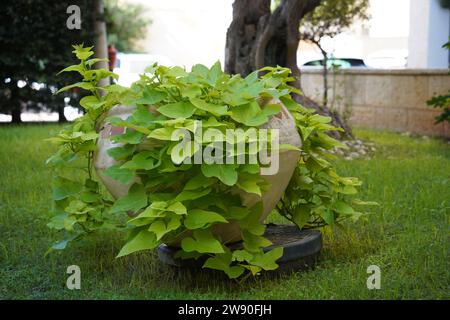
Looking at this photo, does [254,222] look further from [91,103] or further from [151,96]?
[91,103]

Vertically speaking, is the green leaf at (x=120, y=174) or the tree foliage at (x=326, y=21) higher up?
the tree foliage at (x=326, y=21)

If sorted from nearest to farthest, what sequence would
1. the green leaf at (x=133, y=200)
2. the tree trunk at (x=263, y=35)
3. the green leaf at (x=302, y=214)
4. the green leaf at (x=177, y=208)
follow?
1. the green leaf at (x=177, y=208)
2. the green leaf at (x=133, y=200)
3. the green leaf at (x=302, y=214)
4. the tree trunk at (x=263, y=35)

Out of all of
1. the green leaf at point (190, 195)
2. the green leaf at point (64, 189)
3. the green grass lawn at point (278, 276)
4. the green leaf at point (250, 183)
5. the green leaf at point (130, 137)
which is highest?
the green leaf at point (130, 137)

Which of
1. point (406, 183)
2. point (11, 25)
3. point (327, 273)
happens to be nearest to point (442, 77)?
point (406, 183)

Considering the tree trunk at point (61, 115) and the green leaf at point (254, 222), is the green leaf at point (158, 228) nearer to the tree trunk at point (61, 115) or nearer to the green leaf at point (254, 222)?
the green leaf at point (254, 222)

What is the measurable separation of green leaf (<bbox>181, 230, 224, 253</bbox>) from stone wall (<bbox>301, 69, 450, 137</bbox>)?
7.47m

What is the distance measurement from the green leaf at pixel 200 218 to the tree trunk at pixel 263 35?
5.80 m

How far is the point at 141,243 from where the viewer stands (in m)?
3.54

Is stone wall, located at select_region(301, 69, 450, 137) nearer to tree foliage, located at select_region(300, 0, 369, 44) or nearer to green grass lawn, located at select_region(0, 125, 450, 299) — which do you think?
tree foliage, located at select_region(300, 0, 369, 44)

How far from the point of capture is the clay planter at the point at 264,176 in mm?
3957

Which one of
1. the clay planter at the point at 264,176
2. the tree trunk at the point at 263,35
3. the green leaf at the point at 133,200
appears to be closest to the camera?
the green leaf at the point at 133,200

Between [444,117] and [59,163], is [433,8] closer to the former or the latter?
[444,117]

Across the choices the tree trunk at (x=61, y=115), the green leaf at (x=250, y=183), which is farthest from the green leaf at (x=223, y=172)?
the tree trunk at (x=61, y=115)

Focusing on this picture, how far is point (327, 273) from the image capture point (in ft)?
13.4
